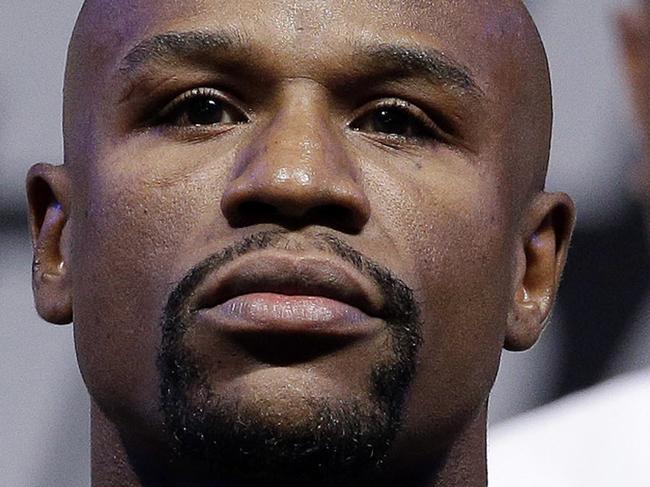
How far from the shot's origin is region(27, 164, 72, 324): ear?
236cm

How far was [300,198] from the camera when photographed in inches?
79.4

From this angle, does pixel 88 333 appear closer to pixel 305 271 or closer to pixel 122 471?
pixel 122 471

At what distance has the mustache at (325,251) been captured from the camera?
202cm

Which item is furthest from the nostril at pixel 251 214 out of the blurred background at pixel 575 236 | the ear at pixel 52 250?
the blurred background at pixel 575 236

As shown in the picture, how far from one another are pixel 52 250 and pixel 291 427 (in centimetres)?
59

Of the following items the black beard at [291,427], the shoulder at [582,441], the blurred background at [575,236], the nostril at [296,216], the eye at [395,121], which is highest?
the blurred background at [575,236]

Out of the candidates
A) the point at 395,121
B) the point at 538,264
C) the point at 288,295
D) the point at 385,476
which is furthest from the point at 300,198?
the point at 538,264

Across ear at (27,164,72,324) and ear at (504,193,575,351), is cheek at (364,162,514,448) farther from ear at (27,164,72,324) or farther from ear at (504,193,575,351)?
ear at (27,164,72,324)

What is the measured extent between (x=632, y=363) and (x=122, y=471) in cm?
151

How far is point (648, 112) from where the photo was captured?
337 centimetres

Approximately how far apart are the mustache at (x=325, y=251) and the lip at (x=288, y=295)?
13 mm

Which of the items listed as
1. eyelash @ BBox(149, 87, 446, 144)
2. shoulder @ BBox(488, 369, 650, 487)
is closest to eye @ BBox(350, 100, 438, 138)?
eyelash @ BBox(149, 87, 446, 144)

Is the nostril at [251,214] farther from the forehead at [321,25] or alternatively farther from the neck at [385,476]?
the neck at [385,476]

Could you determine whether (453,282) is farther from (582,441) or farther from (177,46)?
(582,441)
